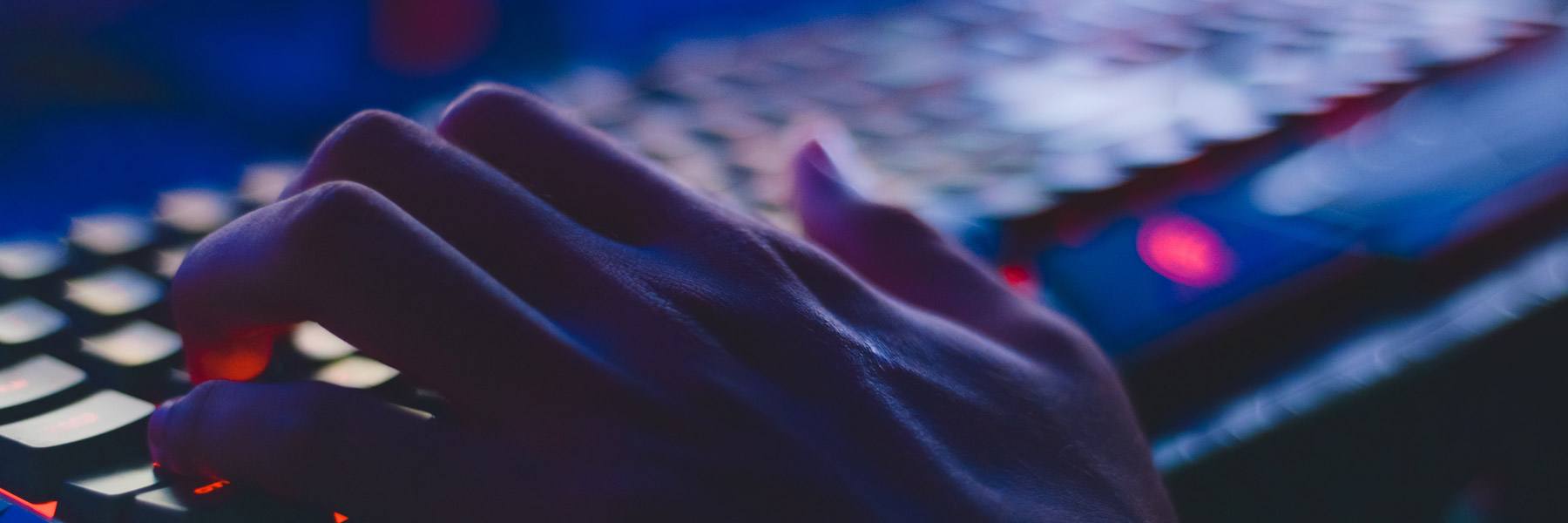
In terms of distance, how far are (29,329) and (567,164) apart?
220 mm

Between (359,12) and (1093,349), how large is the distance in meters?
0.46

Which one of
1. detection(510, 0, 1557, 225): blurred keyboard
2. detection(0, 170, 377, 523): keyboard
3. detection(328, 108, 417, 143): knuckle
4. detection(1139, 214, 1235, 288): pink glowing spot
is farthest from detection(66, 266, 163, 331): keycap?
detection(1139, 214, 1235, 288): pink glowing spot

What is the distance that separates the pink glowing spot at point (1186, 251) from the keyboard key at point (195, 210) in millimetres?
486

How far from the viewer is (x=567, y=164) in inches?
18.5

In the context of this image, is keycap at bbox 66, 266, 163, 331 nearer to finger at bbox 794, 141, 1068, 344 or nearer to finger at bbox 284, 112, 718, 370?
finger at bbox 284, 112, 718, 370

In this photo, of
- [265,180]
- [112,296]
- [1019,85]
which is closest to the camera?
[112,296]

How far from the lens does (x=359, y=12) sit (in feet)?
2.04

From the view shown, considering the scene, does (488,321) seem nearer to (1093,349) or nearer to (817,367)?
(817,367)

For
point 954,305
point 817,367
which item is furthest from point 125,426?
point 954,305

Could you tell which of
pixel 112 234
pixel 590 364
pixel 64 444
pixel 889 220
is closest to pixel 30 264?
pixel 112 234

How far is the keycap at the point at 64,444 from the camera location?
346 mm

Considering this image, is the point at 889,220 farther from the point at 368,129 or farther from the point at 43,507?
the point at 43,507

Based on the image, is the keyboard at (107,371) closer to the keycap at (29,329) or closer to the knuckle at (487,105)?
the keycap at (29,329)

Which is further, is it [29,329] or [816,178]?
[816,178]
